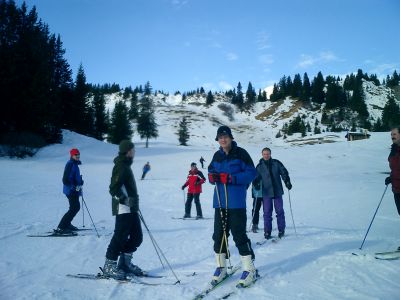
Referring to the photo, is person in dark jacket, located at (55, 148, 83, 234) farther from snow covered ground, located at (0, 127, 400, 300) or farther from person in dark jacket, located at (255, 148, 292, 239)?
person in dark jacket, located at (255, 148, 292, 239)

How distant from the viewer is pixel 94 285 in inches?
185

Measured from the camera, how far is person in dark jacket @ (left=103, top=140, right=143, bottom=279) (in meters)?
5.12

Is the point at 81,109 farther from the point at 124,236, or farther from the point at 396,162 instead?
the point at 396,162

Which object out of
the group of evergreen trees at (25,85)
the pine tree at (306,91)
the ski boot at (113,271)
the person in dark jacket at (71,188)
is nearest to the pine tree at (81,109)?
the group of evergreen trees at (25,85)

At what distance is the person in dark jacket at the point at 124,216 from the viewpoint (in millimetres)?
5117

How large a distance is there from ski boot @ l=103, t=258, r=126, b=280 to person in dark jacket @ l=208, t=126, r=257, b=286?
4.70 feet

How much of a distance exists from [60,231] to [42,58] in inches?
1466

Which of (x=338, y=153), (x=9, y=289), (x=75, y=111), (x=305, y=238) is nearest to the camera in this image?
(x=9, y=289)

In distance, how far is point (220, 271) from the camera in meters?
4.75

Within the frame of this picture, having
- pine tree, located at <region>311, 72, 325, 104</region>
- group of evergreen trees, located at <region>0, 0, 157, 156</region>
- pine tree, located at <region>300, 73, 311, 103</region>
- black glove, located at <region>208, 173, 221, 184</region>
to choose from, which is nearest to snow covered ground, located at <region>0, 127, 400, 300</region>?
black glove, located at <region>208, 173, 221, 184</region>

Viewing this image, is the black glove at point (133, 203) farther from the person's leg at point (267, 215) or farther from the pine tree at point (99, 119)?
the pine tree at point (99, 119)

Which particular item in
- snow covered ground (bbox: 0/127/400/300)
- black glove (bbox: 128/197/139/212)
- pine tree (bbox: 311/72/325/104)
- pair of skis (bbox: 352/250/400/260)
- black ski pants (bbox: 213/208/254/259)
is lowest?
snow covered ground (bbox: 0/127/400/300)

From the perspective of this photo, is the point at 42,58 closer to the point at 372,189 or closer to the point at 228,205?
the point at 372,189

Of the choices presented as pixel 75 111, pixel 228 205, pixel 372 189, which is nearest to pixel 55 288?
→ pixel 228 205
